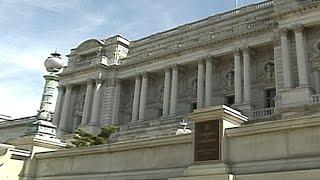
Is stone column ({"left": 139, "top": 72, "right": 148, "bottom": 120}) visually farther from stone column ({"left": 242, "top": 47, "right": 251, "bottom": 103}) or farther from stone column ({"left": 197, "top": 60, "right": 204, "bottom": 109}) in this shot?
stone column ({"left": 242, "top": 47, "right": 251, "bottom": 103})

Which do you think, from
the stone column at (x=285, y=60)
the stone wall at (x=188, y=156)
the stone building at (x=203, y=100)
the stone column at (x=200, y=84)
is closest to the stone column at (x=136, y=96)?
the stone building at (x=203, y=100)

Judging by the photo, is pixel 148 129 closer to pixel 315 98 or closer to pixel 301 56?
pixel 301 56

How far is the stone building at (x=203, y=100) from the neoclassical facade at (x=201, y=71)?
13 centimetres

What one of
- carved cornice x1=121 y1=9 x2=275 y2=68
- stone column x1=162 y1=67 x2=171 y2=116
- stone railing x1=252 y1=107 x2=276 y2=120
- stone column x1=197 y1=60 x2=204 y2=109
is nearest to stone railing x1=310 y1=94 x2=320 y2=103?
stone railing x1=252 y1=107 x2=276 y2=120

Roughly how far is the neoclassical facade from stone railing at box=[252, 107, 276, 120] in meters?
0.10

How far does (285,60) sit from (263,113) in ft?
19.0

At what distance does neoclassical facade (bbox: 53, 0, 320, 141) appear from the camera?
3769cm

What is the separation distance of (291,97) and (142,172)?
26.4 metres

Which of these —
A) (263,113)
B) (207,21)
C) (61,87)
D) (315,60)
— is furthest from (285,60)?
(61,87)

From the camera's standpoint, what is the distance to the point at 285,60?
126 feet

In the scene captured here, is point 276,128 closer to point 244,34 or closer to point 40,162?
point 40,162

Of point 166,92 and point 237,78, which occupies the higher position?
point 237,78

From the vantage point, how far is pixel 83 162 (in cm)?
1430

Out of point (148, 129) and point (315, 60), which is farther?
point (148, 129)
